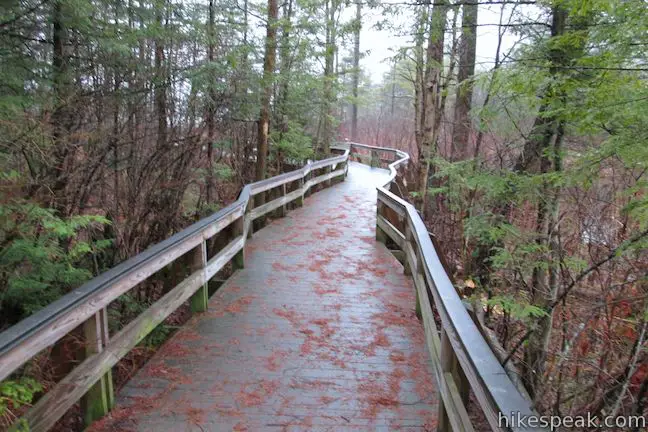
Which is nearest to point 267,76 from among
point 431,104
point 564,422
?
point 431,104

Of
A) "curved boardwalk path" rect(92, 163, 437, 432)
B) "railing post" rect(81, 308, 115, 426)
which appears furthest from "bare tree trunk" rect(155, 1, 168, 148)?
"railing post" rect(81, 308, 115, 426)

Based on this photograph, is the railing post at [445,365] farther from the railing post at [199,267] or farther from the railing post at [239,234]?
the railing post at [239,234]

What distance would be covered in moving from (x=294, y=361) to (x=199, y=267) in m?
1.61

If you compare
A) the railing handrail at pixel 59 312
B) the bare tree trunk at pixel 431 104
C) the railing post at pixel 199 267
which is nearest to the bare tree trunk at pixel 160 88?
the railing post at pixel 199 267

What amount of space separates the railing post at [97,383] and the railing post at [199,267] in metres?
1.88

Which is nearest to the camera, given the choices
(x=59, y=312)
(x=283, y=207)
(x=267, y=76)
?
(x=59, y=312)

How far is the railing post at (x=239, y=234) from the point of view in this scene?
268 inches

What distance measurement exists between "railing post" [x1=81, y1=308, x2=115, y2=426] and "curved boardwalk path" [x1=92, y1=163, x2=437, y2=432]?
0.33 ft

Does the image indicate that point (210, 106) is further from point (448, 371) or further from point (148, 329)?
point (448, 371)

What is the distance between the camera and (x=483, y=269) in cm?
821

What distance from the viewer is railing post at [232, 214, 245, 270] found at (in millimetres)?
6805

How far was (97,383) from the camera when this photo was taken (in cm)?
324

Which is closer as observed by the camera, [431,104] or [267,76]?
[267,76]

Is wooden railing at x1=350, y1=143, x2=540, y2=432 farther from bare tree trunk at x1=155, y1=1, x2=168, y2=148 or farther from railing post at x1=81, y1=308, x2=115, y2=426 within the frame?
bare tree trunk at x1=155, y1=1, x2=168, y2=148
